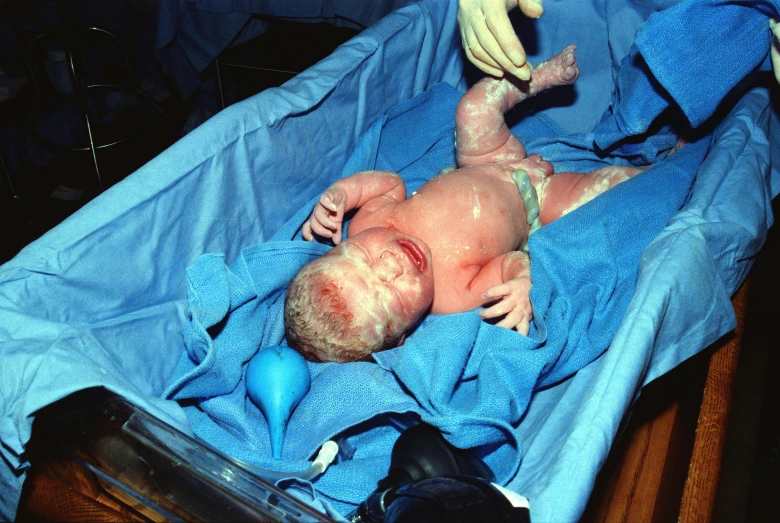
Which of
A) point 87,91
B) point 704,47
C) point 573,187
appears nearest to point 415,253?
point 573,187

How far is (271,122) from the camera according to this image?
3.91 feet

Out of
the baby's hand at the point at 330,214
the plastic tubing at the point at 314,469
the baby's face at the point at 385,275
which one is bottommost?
the plastic tubing at the point at 314,469

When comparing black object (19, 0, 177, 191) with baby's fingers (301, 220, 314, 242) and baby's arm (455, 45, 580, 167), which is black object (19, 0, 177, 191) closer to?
baby's fingers (301, 220, 314, 242)

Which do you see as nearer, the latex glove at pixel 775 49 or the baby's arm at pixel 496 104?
the latex glove at pixel 775 49

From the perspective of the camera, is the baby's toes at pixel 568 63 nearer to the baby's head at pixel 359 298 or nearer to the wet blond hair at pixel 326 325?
the baby's head at pixel 359 298

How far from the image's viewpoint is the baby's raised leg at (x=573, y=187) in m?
1.37

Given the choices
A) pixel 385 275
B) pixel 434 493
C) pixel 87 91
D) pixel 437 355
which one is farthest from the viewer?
pixel 87 91

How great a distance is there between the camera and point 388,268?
116 centimetres

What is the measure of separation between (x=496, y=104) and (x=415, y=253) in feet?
1.49

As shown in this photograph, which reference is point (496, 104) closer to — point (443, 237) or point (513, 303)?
point (443, 237)

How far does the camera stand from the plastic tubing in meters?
0.82

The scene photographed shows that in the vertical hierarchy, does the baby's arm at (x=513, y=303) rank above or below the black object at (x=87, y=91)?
below

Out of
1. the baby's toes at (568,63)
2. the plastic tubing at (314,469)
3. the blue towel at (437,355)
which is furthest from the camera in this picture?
the baby's toes at (568,63)

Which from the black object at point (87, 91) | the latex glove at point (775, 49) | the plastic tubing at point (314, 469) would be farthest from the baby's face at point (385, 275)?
the black object at point (87, 91)
